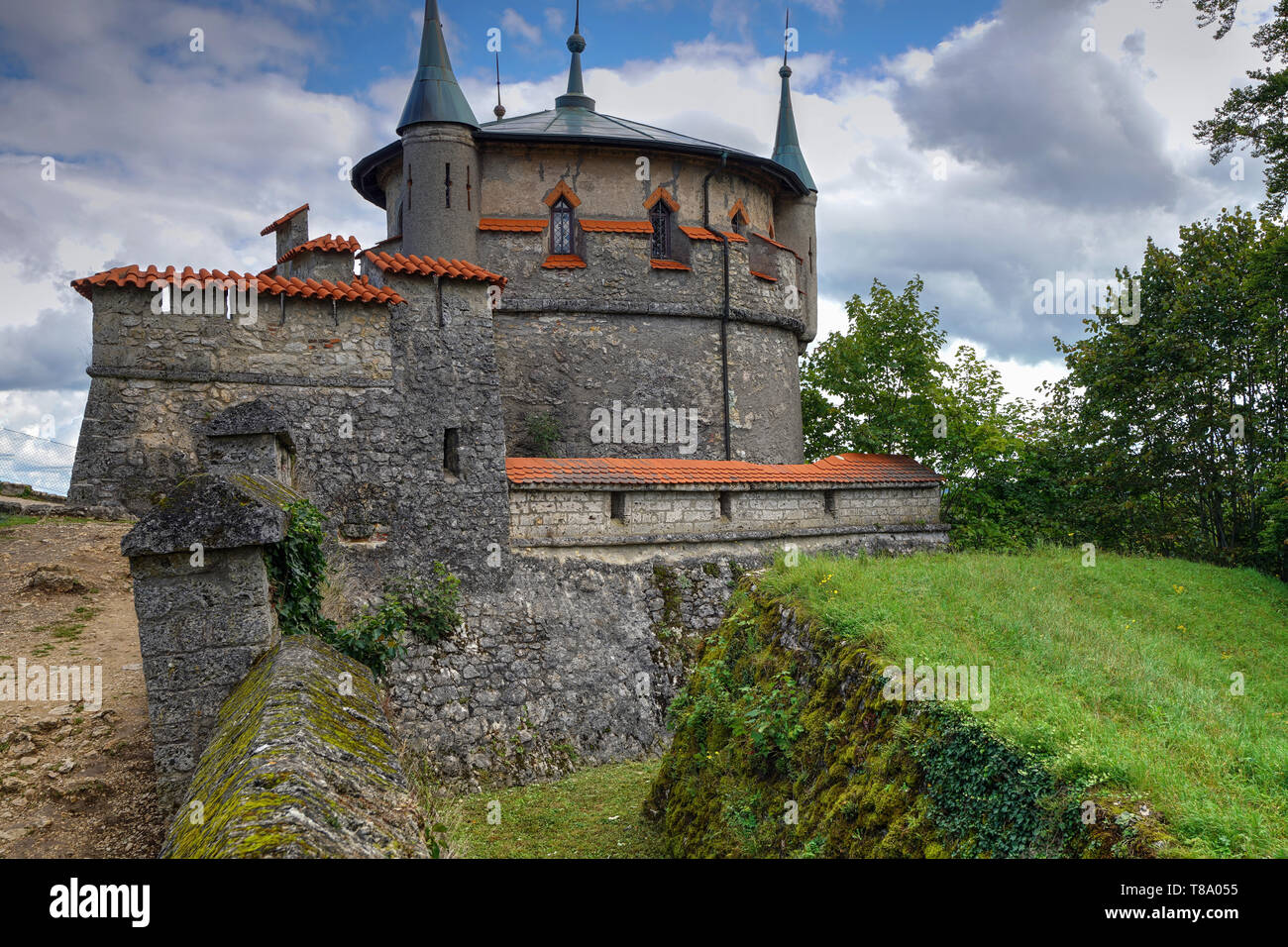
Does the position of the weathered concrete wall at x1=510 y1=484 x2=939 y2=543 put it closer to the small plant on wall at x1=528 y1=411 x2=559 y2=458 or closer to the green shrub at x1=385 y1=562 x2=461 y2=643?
the green shrub at x1=385 y1=562 x2=461 y2=643

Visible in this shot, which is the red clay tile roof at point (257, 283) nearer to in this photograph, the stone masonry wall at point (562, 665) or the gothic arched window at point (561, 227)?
the stone masonry wall at point (562, 665)

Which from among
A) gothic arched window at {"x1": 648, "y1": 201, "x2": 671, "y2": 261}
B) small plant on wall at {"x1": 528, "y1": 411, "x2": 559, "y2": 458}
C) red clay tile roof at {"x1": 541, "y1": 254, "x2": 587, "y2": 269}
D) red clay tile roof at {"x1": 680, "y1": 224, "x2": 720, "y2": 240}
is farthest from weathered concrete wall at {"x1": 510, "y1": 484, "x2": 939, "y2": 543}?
gothic arched window at {"x1": 648, "y1": 201, "x2": 671, "y2": 261}

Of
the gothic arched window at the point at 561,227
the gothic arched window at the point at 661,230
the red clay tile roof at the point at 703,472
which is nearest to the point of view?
the red clay tile roof at the point at 703,472

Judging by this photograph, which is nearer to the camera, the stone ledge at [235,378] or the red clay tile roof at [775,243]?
the stone ledge at [235,378]

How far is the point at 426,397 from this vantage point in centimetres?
1227

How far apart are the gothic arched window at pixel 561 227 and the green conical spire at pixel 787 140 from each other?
8257 millimetres

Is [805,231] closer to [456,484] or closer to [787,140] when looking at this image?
[787,140]

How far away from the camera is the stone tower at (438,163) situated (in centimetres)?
1947

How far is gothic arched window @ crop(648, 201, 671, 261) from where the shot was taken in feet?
71.1

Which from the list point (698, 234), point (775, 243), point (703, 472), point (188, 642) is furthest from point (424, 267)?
point (775, 243)

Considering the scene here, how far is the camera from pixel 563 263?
20.2 meters

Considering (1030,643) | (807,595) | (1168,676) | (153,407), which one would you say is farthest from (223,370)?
(1168,676)

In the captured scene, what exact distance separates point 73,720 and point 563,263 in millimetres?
15011

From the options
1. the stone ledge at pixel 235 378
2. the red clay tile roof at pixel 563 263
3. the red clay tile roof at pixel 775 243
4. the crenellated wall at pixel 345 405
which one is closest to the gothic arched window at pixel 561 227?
the red clay tile roof at pixel 563 263
